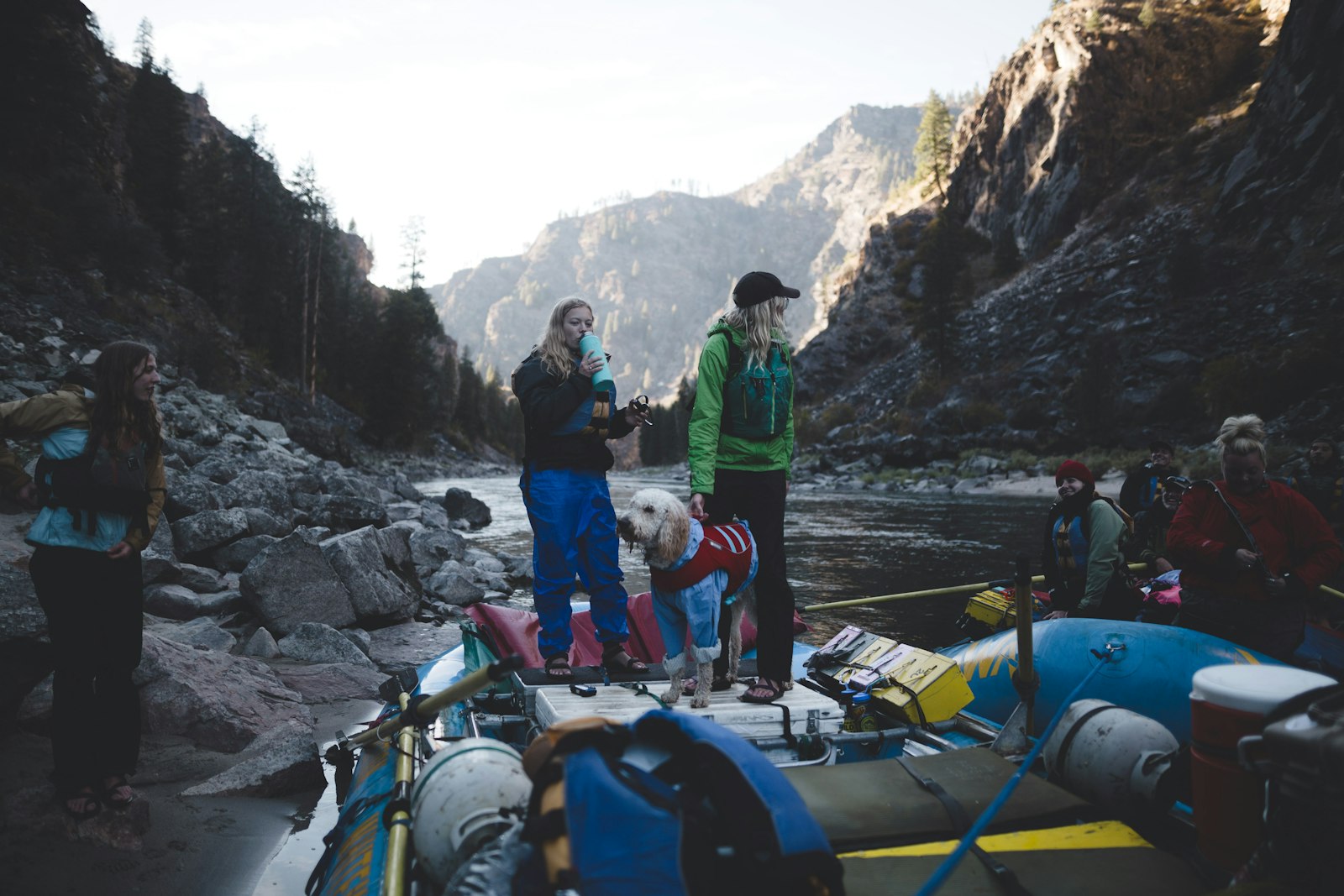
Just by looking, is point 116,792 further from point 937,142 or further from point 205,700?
point 937,142

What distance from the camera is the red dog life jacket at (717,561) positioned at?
402 centimetres

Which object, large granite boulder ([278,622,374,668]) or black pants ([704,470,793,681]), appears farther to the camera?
large granite boulder ([278,622,374,668])

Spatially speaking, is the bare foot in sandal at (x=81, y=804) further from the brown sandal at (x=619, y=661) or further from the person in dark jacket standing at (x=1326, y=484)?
the person in dark jacket standing at (x=1326, y=484)

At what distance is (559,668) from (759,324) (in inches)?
94.4

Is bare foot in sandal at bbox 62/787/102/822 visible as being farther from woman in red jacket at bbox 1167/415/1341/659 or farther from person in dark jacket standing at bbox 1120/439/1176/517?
person in dark jacket standing at bbox 1120/439/1176/517

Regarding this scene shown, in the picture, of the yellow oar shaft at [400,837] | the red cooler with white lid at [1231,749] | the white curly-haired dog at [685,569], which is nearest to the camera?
the red cooler with white lid at [1231,749]

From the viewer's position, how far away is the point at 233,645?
6.73 metres

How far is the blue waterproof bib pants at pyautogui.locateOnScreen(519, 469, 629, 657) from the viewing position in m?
4.75

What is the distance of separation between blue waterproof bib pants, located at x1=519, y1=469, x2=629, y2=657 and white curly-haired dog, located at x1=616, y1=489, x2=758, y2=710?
0.65 metres

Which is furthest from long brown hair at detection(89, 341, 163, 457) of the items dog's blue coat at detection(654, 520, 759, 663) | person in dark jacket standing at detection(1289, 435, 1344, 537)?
person in dark jacket standing at detection(1289, 435, 1344, 537)

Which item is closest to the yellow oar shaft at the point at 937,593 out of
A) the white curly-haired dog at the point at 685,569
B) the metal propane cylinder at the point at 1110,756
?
the metal propane cylinder at the point at 1110,756

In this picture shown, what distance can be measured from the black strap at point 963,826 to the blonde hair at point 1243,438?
314 centimetres

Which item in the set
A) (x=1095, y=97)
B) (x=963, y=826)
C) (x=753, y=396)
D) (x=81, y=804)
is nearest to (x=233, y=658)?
(x=81, y=804)

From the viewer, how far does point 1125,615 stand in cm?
639
